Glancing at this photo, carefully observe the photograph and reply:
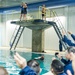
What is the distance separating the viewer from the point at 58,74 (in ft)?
7.77

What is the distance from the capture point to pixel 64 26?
63.4ft

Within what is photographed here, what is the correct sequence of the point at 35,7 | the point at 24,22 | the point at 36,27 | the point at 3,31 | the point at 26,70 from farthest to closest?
1. the point at 3,31
2. the point at 35,7
3. the point at 36,27
4. the point at 24,22
5. the point at 26,70

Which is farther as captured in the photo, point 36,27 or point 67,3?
point 36,27

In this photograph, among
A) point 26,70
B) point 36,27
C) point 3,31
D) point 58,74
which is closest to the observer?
point 26,70

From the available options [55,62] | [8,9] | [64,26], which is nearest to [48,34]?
[64,26]

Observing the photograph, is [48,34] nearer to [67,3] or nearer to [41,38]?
[41,38]

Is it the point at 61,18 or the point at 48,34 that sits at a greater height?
the point at 61,18

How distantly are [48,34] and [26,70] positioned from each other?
1908 cm

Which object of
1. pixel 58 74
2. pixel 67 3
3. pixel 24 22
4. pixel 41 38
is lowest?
pixel 58 74

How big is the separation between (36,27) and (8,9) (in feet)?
16.3

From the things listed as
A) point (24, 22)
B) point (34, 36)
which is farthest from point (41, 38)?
point (24, 22)

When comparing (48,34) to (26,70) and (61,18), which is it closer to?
(61,18)

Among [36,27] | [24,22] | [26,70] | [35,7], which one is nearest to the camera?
[26,70]

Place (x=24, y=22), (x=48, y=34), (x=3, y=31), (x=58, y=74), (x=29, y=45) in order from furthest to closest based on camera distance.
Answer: (x=3, y=31)
(x=29, y=45)
(x=48, y=34)
(x=24, y=22)
(x=58, y=74)
